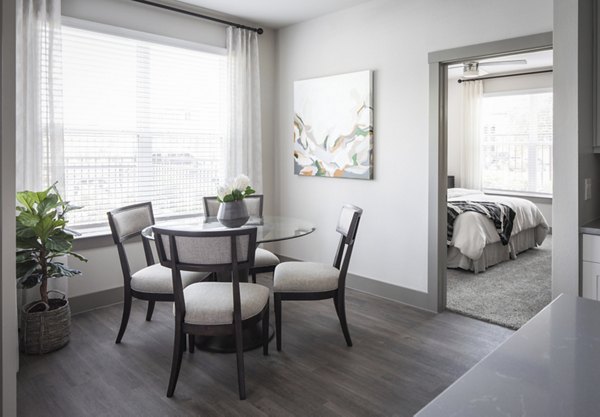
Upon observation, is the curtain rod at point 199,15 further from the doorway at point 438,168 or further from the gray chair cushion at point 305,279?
the gray chair cushion at point 305,279

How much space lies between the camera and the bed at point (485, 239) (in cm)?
477

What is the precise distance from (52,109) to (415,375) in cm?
314

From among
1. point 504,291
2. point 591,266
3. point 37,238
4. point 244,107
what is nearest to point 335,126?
point 244,107

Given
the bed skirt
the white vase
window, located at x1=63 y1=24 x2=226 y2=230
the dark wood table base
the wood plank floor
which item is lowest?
the wood plank floor

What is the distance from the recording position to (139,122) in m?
4.01

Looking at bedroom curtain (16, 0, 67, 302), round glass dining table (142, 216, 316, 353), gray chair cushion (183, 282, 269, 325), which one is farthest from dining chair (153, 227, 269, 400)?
bedroom curtain (16, 0, 67, 302)

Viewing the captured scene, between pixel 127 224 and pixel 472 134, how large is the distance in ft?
21.1

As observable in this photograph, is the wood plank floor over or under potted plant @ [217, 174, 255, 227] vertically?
under

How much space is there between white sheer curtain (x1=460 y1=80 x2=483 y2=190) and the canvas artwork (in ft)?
14.0

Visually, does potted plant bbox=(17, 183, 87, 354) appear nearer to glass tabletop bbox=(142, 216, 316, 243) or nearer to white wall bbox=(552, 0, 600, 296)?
glass tabletop bbox=(142, 216, 316, 243)

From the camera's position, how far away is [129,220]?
3254 mm

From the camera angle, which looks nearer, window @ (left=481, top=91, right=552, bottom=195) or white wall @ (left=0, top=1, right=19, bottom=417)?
white wall @ (left=0, top=1, right=19, bottom=417)

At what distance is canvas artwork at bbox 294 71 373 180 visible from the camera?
4.11 metres

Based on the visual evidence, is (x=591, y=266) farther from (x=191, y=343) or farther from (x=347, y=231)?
(x=191, y=343)
